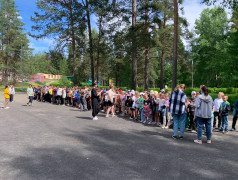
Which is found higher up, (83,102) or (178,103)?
(178,103)

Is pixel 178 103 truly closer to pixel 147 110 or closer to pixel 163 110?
pixel 163 110

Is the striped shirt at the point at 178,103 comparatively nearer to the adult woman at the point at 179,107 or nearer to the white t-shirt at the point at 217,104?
the adult woman at the point at 179,107

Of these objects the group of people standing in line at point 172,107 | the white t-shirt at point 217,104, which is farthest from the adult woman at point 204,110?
the white t-shirt at point 217,104

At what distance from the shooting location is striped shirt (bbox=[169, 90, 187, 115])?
23.0ft

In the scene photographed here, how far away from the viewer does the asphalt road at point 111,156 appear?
4102mm

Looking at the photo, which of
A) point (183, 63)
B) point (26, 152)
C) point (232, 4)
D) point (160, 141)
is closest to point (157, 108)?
point (160, 141)

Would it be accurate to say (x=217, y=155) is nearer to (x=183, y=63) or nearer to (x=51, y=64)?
(x=183, y=63)

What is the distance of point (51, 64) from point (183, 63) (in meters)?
17.7

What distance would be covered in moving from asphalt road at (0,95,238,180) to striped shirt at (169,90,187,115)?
3.34 feet

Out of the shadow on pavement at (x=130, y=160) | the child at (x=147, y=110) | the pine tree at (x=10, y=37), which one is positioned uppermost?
the pine tree at (x=10, y=37)

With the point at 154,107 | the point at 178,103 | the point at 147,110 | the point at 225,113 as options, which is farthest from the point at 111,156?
the point at 225,113

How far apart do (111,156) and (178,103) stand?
3260 millimetres

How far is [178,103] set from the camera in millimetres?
7070

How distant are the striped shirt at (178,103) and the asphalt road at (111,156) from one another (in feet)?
3.34
